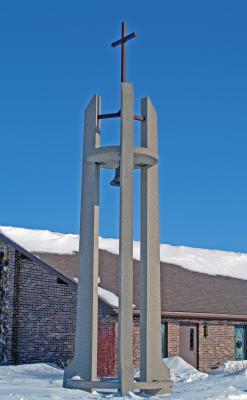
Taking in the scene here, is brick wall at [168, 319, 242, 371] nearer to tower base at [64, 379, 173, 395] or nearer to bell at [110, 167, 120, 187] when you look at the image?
tower base at [64, 379, 173, 395]

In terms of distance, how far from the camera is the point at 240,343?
91.7 ft

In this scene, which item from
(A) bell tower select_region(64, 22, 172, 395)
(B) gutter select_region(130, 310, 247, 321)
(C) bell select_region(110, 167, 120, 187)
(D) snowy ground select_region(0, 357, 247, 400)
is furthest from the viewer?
(B) gutter select_region(130, 310, 247, 321)

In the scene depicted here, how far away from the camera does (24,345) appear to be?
83.8 feet

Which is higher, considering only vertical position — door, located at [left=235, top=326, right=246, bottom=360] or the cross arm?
the cross arm

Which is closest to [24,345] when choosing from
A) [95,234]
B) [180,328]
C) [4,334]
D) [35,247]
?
[4,334]

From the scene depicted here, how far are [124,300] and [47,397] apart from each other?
8.15ft

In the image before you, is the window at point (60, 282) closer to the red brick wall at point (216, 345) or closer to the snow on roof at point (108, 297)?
the snow on roof at point (108, 297)

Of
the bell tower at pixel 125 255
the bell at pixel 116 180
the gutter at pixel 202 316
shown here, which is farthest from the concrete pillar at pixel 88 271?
the gutter at pixel 202 316

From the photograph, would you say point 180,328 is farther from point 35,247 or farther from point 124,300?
point 124,300

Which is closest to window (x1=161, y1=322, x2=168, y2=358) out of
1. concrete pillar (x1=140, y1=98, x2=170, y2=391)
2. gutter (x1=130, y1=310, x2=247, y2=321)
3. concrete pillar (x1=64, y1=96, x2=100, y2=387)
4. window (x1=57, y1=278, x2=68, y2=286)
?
gutter (x1=130, y1=310, x2=247, y2=321)

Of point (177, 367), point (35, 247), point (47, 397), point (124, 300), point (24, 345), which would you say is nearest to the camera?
point (47, 397)

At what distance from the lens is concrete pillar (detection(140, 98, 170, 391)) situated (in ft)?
50.4

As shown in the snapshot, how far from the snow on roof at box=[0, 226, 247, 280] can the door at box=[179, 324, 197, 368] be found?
383 centimetres

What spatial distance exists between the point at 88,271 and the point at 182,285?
1330 centimetres
